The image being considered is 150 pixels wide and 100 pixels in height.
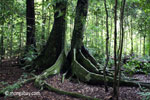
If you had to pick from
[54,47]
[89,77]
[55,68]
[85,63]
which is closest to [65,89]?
[89,77]

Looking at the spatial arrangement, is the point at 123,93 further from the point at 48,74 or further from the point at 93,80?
the point at 48,74

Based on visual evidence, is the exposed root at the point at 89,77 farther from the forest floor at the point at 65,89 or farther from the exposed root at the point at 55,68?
the exposed root at the point at 55,68

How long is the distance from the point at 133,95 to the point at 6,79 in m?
5.70

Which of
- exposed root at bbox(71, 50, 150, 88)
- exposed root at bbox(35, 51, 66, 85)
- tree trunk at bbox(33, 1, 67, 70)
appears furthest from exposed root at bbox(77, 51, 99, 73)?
tree trunk at bbox(33, 1, 67, 70)

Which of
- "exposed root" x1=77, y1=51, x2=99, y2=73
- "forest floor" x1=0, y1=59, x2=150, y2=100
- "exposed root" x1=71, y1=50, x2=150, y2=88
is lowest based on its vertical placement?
"forest floor" x1=0, y1=59, x2=150, y2=100

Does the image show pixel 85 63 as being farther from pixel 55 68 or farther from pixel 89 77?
pixel 55 68

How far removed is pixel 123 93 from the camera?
5.12m

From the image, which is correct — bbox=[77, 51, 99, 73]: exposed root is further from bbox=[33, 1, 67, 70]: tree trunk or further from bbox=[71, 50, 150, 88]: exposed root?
bbox=[33, 1, 67, 70]: tree trunk

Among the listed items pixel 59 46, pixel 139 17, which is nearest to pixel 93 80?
pixel 59 46

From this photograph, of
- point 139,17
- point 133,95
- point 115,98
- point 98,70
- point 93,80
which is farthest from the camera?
point 139,17

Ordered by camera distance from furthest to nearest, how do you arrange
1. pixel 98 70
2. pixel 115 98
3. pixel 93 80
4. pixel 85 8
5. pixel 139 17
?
1. pixel 139 17
2. pixel 85 8
3. pixel 98 70
4. pixel 93 80
5. pixel 115 98

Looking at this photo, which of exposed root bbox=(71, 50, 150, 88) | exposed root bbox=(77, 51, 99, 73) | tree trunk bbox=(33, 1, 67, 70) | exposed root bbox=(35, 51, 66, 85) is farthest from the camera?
tree trunk bbox=(33, 1, 67, 70)

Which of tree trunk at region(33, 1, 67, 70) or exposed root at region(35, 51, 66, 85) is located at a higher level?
tree trunk at region(33, 1, 67, 70)

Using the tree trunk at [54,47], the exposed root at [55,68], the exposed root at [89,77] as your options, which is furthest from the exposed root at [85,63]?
the tree trunk at [54,47]
